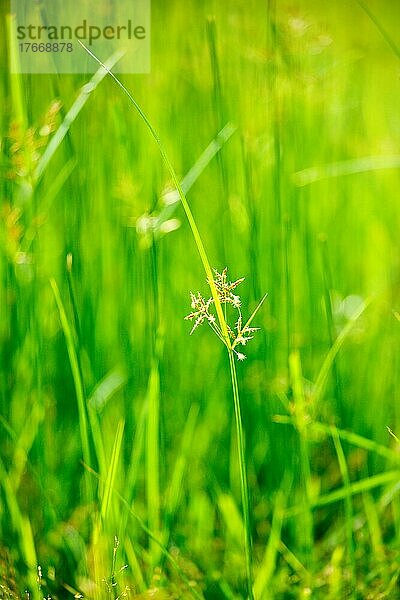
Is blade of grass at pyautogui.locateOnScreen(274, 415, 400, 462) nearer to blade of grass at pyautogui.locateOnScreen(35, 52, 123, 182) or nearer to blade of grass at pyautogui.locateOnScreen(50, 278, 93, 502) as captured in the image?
blade of grass at pyautogui.locateOnScreen(50, 278, 93, 502)

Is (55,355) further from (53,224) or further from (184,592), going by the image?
(184,592)

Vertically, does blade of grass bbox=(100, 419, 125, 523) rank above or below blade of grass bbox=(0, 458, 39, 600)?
above

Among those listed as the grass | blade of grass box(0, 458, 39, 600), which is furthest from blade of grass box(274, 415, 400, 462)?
blade of grass box(0, 458, 39, 600)

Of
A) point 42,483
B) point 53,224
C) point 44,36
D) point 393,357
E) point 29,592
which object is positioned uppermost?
point 44,36

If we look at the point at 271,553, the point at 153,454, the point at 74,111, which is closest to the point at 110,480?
the point at 153,454

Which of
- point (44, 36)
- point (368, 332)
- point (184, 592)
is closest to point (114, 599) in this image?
point (184, 592)

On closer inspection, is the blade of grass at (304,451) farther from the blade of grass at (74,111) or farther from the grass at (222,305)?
the blade of grass at (74,111)

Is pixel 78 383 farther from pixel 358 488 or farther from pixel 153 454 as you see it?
pixel 358 488

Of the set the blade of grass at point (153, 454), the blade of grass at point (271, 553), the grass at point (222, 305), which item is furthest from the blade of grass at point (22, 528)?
the blade of grass at point (271, 553)

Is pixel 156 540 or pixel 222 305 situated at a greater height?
pixel 222 305
